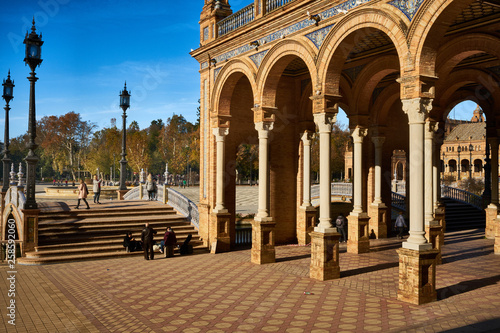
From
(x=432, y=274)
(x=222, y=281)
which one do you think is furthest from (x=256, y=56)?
(x=432, y=274)

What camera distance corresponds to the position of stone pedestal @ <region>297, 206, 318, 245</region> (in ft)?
54.9

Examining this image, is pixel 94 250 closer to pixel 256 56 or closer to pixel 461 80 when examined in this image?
pixel 256 56

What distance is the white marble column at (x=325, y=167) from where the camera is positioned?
441 inches

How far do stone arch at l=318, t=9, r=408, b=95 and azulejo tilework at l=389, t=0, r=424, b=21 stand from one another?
251mm

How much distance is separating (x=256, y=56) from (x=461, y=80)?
8.24 metres

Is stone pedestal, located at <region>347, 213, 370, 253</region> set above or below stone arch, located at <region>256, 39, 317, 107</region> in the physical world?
below

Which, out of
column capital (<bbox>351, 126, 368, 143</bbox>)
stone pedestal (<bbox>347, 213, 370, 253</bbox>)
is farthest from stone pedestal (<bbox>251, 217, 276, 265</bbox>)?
column capital (<bbox>351, 126, 368, 143</bbox>)

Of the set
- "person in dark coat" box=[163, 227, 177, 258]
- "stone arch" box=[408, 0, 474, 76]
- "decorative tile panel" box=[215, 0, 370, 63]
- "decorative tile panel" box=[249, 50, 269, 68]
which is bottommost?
"person in dark coat" box=[163, 227, 177, 258]

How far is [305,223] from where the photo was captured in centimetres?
1672

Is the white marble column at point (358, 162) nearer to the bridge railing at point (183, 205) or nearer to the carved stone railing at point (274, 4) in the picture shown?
the carved stone railing at point (274, 4)

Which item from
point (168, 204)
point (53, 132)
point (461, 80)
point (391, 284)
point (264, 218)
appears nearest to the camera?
point (391, 284)

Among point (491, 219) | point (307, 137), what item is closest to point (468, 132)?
point (491, 219)

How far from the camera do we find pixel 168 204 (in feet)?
66.5

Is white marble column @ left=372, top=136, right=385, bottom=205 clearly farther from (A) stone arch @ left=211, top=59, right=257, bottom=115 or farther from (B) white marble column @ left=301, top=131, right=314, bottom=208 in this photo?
(A) stone arch @ left=211, top=59, right=257, bottom=115
